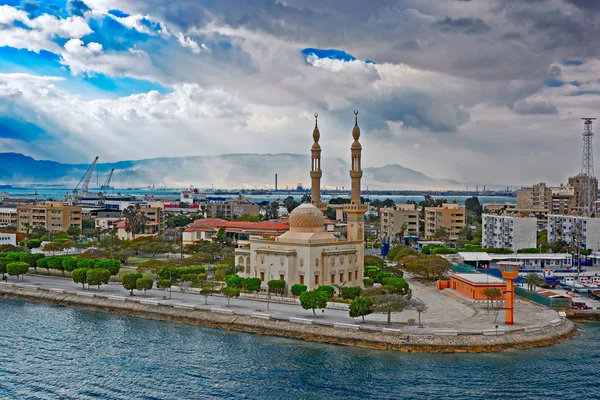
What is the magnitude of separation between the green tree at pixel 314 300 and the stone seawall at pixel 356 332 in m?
1.46

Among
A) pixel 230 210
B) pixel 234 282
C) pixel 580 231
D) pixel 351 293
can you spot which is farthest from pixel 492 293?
pixel 230 210

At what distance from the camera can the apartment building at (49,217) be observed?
90.4 m

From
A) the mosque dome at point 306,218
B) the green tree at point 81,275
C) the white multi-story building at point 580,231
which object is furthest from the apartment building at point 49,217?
the white multi-story building at point 580,231

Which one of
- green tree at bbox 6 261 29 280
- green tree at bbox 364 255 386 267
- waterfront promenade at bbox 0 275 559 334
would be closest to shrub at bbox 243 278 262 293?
waterfront promenade at bbox 0 275 559 334

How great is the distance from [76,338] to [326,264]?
17218mm

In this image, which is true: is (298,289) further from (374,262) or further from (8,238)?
(8,238)

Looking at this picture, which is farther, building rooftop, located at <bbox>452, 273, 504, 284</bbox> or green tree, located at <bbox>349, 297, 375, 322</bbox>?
building rooftop, located at <bbox>452, 273, 504, 284</bbox>

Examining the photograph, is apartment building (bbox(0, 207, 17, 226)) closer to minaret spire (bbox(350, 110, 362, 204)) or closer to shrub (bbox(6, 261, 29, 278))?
shrub (bbox(6, 261, 29, 278))

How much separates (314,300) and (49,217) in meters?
64.3

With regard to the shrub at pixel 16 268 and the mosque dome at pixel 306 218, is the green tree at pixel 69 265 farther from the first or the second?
the mosque dome at pixel 306 218

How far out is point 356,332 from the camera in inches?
1325

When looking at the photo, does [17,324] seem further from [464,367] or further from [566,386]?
[566,386]

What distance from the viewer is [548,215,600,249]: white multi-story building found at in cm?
6700

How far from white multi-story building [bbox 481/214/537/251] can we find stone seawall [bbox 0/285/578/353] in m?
35.1
